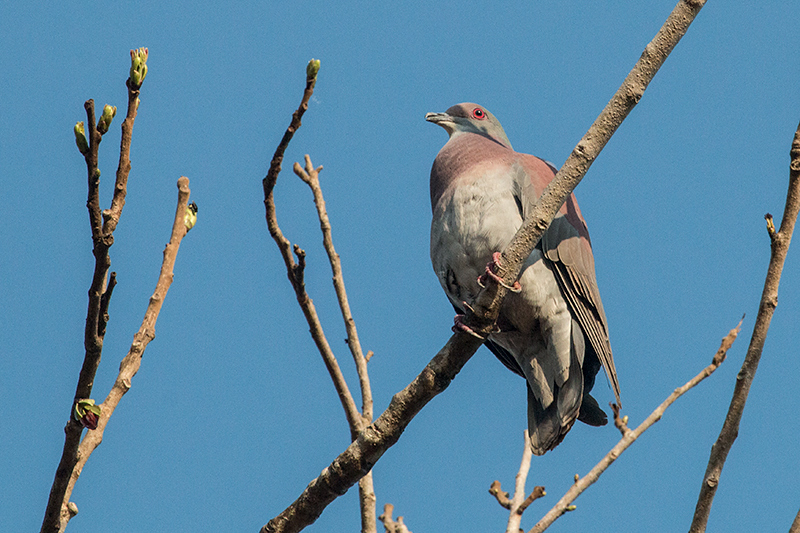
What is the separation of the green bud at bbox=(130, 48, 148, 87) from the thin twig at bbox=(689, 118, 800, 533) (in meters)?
2.27

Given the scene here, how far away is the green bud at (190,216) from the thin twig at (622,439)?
1.96 meters

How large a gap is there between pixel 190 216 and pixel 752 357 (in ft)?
7.73

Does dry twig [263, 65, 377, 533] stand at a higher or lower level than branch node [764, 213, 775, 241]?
higher

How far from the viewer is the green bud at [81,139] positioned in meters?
2.46

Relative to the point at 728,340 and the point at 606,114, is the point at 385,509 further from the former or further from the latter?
the point at 606,114

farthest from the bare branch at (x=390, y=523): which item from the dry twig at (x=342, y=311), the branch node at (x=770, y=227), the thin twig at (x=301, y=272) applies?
A: the branch node at (x=770, y=227)

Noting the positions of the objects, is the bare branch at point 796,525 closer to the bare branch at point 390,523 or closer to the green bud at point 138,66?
the bare branch at point 390,523

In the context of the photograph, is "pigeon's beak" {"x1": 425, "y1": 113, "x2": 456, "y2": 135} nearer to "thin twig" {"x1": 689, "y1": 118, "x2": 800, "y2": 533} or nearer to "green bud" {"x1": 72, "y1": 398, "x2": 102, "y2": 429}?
"thin twig" {"x1": 689, "y1": 118, "x2": 800, "y2": 533}

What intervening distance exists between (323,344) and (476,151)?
1886mm

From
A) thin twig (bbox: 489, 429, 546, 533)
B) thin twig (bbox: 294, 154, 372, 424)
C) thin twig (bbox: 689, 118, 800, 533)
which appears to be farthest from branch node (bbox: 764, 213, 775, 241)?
thin twig (bbox: 294, 154, 372, 424)

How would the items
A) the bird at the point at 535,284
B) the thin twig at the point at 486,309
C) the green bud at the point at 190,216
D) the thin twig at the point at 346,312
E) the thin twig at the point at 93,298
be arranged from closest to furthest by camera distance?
the thin twig at the point at 93,298 < the thin twig at the point at 486,309 < the green bud at the point at 190,216 < the thin twig at the point at 346,312 < the bird at the point at 535,284

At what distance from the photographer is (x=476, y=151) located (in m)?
5.30

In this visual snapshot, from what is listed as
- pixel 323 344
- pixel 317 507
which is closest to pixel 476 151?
pixel 323 344

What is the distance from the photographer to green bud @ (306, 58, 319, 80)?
3078 mm
